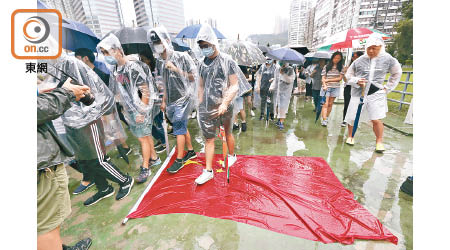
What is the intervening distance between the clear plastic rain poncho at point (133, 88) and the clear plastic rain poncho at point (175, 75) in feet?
0.71

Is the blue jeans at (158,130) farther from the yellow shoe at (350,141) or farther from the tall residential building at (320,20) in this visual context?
the tall residential building at (320,20)

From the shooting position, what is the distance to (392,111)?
192 inches

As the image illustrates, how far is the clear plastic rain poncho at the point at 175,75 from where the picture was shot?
7.18 feet

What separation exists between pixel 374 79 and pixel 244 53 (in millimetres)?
2238

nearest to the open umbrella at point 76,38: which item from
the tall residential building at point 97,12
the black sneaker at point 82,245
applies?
the black sneaker at point 82,245

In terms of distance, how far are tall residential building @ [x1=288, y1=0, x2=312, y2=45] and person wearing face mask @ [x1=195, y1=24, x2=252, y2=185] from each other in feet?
245

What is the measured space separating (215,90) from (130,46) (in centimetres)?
229

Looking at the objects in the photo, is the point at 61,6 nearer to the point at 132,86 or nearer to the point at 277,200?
the point at 132,86

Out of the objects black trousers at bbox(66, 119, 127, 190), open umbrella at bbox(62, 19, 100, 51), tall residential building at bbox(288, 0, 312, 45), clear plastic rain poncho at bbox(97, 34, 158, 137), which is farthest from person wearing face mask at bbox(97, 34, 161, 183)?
tall residential building at bbox(288, 0, 312, 45)

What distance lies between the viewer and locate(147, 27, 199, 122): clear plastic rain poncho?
2.19 metres

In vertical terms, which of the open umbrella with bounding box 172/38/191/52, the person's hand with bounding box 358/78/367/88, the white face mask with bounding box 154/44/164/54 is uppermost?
the open umbrella with bounding box 172/38/191/52

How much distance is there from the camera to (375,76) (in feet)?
8.63

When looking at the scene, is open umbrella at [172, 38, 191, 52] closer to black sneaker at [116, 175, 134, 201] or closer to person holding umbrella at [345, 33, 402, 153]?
black sneaker at [116, 175, 134, 201]

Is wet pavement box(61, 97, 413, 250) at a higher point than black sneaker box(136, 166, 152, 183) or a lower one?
lower
